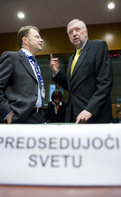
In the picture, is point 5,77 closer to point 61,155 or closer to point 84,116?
point 84,116

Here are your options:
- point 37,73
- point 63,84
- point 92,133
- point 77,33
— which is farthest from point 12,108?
point 92,133

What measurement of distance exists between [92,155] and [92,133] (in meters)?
0.03

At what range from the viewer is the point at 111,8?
379 centimetres

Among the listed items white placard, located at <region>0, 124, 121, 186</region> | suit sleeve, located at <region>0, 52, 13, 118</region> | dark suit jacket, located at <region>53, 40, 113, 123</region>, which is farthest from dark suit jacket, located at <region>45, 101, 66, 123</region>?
white placard, located at <region>0, 124, 121, 186</region>

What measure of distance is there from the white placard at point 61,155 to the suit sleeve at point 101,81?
2.37ft

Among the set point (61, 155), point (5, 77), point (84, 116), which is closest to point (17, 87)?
point (5, 77)

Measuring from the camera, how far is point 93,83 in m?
1.12

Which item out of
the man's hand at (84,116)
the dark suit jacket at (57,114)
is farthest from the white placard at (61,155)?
the dark suit jacket at (57,114)

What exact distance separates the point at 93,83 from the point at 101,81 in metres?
0.07

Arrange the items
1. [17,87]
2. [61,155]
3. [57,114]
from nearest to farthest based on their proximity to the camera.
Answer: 1. [61,155]
2. [17,87]
3. [57,114]

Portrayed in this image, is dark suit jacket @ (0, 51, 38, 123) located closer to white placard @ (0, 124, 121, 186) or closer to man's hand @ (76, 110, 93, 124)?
man's hand @ (76, 110, 93, 124)

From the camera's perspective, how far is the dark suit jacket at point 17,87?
1.03 m

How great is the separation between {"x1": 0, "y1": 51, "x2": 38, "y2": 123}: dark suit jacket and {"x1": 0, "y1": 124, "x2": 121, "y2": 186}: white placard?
29.4 inches

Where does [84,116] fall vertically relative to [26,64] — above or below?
below
